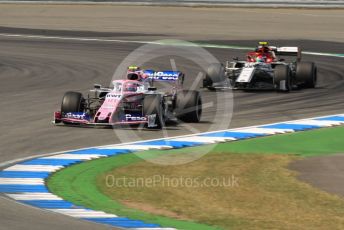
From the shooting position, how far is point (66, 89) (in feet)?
100

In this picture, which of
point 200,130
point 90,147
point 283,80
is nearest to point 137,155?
point 90,147

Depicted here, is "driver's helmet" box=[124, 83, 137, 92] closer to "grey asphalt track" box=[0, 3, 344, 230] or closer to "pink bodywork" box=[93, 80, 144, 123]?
"pink bodywork" box=[93, 80, 144, 123]

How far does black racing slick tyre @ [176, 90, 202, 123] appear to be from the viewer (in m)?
23.3

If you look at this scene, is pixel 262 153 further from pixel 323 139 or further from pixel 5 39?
pixel 5 39

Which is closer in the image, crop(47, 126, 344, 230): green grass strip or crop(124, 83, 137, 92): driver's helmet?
crop(47, 126, 344, 230): green grass strip

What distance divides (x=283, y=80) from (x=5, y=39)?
71.8 ft

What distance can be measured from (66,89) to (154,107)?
8.88 meters

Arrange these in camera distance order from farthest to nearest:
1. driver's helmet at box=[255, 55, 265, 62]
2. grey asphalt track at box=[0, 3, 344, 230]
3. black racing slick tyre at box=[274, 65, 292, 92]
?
driver's helmet at box=[255, 55, 265, 62]
black racing slick tyre at box=[274, 65, 292, 92]
grey asphalt track at box=[0, 3, 344, 230]

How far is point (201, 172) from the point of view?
56.9ft

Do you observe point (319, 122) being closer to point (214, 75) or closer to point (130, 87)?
point (130, 87)

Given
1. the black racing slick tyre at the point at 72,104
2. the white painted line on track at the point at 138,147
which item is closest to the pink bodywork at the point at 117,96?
the black racing slick tyre at the point at 72,104

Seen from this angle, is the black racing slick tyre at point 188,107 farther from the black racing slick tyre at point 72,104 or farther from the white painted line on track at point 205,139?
the black racing slick tyre at point 72,104

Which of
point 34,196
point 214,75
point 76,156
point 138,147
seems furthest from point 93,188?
point 214,75

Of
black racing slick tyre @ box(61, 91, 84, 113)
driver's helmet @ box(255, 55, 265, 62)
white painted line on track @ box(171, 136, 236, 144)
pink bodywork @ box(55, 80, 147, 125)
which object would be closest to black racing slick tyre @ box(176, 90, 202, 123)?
pink bodywork @ box(55, 80, 147, 125)
